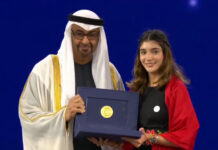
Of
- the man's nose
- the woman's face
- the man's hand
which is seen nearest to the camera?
the man's hand

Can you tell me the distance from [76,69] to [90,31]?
276 mm

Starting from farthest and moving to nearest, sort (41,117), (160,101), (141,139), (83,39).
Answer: (83,39)
(41,117)
(160,101)
(141,139)

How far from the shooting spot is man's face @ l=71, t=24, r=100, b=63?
254cm

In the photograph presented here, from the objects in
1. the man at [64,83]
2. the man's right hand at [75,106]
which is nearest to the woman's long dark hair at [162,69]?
the man at [64,83]

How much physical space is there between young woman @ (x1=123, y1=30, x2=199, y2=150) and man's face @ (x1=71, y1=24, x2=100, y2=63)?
1.01ft

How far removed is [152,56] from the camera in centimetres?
234

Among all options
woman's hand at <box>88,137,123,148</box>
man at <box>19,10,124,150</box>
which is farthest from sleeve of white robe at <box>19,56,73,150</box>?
woman's hand at <box>88,137,123,148</box>

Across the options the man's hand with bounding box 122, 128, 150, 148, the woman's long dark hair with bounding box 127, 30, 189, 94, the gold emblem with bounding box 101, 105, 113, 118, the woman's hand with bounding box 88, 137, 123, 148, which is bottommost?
the woman's hand with bounding box 88, 137, 123, 148

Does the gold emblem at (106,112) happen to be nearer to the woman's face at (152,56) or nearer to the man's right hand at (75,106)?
the man's right hand at (75,106)

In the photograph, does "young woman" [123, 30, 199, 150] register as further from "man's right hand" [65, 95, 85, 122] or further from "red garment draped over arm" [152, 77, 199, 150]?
"man's right hand" [65, 95, 85, 122]

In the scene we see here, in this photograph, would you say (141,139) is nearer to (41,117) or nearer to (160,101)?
(160,101)

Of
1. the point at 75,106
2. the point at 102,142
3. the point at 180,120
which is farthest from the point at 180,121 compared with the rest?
the point at 75,106

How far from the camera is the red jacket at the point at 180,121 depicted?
2.20 meters

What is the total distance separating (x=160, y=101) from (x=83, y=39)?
2.08 feet
